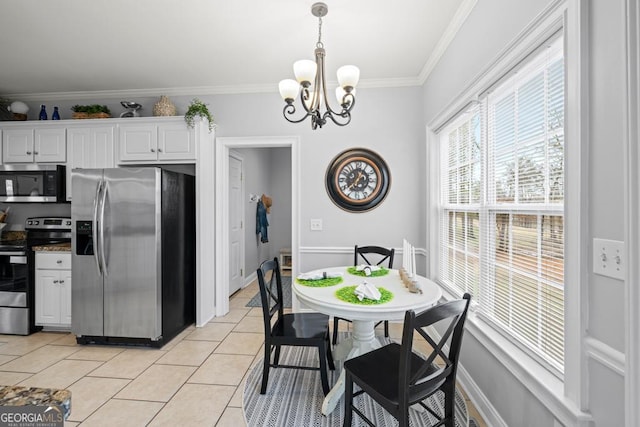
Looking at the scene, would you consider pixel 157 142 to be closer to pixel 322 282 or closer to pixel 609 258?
pixel 322 282

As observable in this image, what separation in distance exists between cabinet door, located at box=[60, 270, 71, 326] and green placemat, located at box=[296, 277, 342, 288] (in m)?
2.58

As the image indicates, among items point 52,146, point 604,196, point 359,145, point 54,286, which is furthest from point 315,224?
point 52,146

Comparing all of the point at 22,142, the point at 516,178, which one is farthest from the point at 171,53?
the point at 516,178

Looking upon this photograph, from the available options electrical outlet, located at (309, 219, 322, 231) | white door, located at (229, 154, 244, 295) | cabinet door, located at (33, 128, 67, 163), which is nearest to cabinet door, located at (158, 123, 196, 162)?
white door, located at (229, 154, 244, 295)

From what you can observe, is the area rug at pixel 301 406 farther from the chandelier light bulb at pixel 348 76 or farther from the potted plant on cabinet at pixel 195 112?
the potted plant on cabinet at pixel 195 112

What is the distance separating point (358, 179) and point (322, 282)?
1.55m

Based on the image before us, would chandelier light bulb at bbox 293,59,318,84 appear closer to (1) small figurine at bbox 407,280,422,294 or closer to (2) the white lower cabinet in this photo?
(1) small figurine at bbox 407,280,422,294

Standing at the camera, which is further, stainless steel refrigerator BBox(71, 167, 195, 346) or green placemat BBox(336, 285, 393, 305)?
stainless steel refrigerator BBox(71, 167, 195, 346)

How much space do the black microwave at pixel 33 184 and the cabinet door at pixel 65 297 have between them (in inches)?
33.7

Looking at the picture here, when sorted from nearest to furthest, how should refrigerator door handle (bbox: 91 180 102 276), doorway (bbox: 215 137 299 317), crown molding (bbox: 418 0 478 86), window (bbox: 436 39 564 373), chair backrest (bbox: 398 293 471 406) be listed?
chair backrest (bbox: 398 293 471 406), window (bbox: 436 39 564 373), crown molding (bbox: 418 0 478 86), refrigerator door handle (bbox: 91 180 102 276), doorway (bbox: 215 137 299 317)

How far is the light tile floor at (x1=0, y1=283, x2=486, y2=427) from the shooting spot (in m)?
1.90

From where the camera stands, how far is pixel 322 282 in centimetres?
217

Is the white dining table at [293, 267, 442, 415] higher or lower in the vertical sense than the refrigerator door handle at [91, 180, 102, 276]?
lower

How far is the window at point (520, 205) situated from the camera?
133 cm
